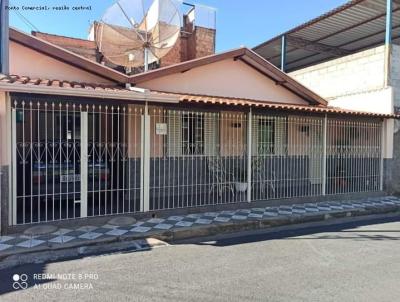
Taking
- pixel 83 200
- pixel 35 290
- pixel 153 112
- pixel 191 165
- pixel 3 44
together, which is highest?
pixel 3 44

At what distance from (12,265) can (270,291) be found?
3621 millimetres

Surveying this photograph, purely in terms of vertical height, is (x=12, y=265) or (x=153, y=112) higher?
(x=153, y=112)

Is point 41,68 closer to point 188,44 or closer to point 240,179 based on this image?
point 240,179

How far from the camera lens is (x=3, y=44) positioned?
21.3ft

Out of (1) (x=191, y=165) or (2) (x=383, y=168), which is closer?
(1) (x=191, y=165)

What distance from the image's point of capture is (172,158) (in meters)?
8.91

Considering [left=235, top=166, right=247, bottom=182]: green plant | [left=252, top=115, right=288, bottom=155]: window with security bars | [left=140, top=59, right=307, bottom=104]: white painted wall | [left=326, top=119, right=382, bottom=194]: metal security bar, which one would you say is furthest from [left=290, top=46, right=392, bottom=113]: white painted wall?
[left=235, top=166, right=247, bottom=182]: green plant

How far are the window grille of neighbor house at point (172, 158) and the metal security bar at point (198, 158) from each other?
0.03 m

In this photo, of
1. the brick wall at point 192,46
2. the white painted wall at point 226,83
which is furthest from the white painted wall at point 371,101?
the brick wall at point 192,46

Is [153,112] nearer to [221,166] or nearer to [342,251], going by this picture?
[221,166]

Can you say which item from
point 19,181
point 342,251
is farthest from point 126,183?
point 342,251

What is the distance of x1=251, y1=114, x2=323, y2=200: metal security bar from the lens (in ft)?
32.2

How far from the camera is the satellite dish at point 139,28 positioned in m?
9.96

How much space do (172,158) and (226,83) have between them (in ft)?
10.3
